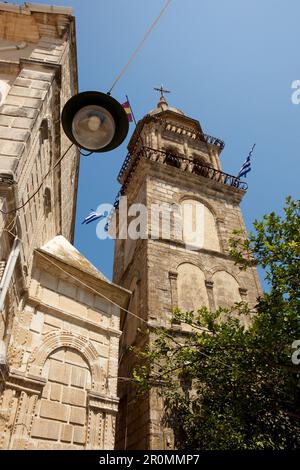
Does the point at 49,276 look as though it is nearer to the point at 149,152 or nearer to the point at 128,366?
the point at 128,366

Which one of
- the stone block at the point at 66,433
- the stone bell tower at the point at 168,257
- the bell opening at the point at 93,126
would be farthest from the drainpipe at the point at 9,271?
the stone bell tower at the point at 168,257

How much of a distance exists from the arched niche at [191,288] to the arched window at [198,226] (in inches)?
55.6

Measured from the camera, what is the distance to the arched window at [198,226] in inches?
614

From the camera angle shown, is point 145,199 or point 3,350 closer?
point 3,350

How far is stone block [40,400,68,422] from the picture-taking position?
21.7 feet

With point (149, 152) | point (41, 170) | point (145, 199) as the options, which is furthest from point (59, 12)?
point (149, 152)

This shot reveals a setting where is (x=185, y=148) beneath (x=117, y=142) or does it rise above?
above

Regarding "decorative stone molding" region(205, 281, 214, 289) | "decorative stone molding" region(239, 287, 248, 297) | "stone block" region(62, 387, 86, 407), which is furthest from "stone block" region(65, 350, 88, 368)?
"decorative stone molding" region(239, 287, 248, 297)

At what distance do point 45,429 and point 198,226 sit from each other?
1158cm

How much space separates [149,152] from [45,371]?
1390cm

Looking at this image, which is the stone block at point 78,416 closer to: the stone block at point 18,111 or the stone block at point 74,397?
the stone block at point 74,397

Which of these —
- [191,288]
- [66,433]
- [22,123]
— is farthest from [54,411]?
[191,288]

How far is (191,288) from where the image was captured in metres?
13.5
